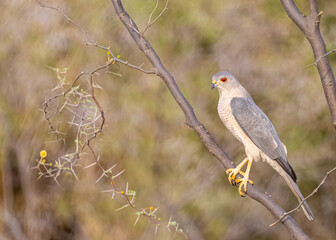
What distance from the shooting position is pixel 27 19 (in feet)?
16.5

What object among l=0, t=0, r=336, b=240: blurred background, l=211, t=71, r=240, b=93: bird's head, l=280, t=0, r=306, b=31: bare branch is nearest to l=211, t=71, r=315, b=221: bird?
l=211, t=71, r=240, b=93: bird's head

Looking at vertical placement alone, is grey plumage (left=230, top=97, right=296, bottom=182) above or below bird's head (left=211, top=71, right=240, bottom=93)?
below

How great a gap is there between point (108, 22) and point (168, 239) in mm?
2151

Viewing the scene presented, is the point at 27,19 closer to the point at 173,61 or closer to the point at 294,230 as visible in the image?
the point at 173,61

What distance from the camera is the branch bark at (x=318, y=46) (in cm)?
225

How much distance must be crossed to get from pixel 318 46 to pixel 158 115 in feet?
9.61

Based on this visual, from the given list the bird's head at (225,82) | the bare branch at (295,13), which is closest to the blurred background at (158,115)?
the bird's head at (225,82)

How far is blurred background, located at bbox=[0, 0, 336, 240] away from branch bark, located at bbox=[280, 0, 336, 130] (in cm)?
276

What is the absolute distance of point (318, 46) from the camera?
2301 millimetres

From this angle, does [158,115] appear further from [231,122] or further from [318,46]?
[318,46]

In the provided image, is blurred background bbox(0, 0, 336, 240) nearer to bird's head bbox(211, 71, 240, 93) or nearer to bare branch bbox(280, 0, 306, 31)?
bird's head bbox(211, 71, 240, 93)

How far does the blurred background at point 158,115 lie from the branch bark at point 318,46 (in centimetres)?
276

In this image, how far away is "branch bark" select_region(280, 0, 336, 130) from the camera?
2250 mm

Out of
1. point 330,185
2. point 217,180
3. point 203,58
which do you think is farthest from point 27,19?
point 330,185
